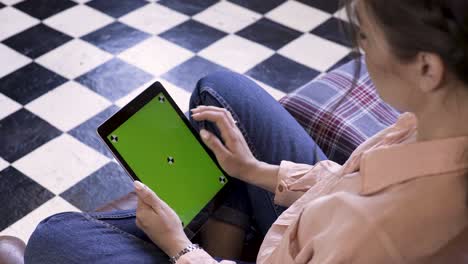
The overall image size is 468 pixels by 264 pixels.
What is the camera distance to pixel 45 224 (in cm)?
123

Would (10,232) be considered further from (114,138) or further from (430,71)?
(430,71)

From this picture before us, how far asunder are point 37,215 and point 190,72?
908 millimetres

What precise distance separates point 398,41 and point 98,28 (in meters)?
2.23

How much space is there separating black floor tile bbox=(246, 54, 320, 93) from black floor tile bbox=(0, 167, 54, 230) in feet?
3.24

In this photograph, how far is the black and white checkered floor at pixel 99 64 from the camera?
2.07 metres

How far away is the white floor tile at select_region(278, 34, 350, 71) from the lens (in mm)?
2699

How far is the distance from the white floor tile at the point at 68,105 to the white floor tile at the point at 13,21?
1.53 ft

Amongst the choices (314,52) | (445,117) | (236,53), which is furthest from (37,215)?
(445,117)

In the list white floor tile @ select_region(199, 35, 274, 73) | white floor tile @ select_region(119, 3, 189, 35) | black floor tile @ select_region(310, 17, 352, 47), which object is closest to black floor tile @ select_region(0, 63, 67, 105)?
white floor tile @ select_region(119, 3, 189, 35)

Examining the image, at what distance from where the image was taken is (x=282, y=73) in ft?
8.63

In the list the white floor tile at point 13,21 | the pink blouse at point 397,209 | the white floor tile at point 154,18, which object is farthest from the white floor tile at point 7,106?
the pink blouse at point 397,209

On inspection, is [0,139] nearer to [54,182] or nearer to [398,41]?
[54,182]

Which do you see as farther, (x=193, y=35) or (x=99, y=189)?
(x=193, y=35)

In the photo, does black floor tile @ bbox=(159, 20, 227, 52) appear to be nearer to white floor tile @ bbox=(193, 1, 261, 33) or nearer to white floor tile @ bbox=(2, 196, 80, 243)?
white floor tile @ bbox=(193, 1, 261, 33)
